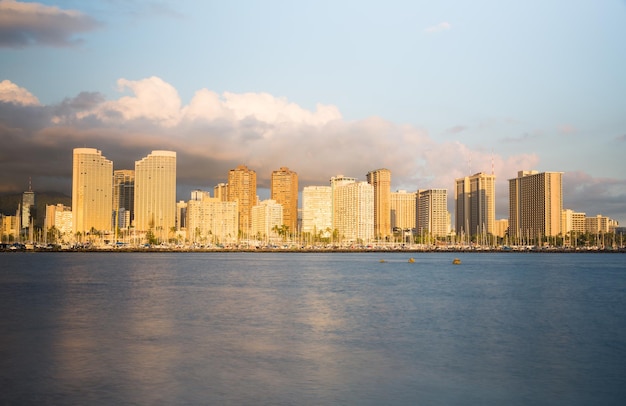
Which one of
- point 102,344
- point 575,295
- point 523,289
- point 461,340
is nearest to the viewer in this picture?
point 102,344

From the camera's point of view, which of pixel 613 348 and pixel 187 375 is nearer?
pixel 187 375

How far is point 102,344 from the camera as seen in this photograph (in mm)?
32062

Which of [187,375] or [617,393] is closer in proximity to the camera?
[617,393]

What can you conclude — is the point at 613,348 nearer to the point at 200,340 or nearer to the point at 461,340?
the point at 461,340

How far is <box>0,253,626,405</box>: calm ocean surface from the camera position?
75.3 ft

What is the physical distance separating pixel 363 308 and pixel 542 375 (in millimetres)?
23652

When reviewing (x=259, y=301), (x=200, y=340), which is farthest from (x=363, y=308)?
(x=200, y=340)

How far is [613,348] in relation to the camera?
108 ft

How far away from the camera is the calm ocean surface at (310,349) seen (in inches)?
904

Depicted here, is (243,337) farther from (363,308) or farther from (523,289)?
(523,289)

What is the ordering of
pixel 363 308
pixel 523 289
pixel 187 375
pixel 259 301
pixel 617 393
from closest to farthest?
pixel 617 393 → pixel 187 375 → pixel 363 308 → pixel 259 301 → pixel 523 289

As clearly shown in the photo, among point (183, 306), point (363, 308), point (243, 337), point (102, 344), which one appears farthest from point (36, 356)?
point (363, 308)

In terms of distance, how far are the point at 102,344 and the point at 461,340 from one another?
736 inches

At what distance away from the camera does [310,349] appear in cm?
3138
